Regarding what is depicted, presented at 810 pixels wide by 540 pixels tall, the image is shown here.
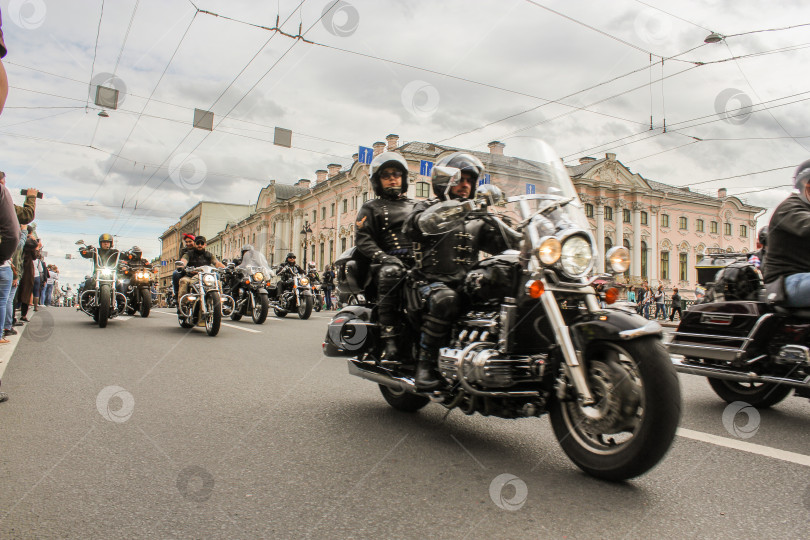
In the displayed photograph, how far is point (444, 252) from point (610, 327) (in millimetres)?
1176

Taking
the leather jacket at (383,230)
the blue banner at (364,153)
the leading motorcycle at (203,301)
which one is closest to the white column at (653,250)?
the blue banner at (364,153)

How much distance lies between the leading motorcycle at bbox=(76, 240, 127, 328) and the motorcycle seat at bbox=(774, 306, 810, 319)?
32.2ft

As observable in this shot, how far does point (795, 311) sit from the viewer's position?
4094mm

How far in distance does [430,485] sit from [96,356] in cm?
530

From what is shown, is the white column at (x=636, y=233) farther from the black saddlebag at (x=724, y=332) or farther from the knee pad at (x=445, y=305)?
the knee pad at (x=445, y=305)

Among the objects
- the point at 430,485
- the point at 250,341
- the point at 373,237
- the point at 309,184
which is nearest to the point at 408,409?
the point at 373,237

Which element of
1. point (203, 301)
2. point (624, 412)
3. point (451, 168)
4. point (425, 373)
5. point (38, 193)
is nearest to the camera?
point (624, 412)

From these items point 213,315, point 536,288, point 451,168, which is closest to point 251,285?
point 213,315

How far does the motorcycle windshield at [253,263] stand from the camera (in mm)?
12078

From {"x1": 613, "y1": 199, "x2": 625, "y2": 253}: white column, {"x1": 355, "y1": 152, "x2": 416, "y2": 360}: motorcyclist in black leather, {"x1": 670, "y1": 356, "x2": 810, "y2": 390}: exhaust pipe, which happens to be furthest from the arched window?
{"x1": 355, "y1": 152, "x2": 416, "y2": 360}: motorcyclist in black leather

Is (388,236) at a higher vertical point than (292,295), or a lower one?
higher

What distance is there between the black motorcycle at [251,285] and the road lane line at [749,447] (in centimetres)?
958

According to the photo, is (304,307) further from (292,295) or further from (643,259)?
(643,259)

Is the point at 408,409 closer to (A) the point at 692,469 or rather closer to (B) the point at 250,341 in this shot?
(A) the point at 692,469
